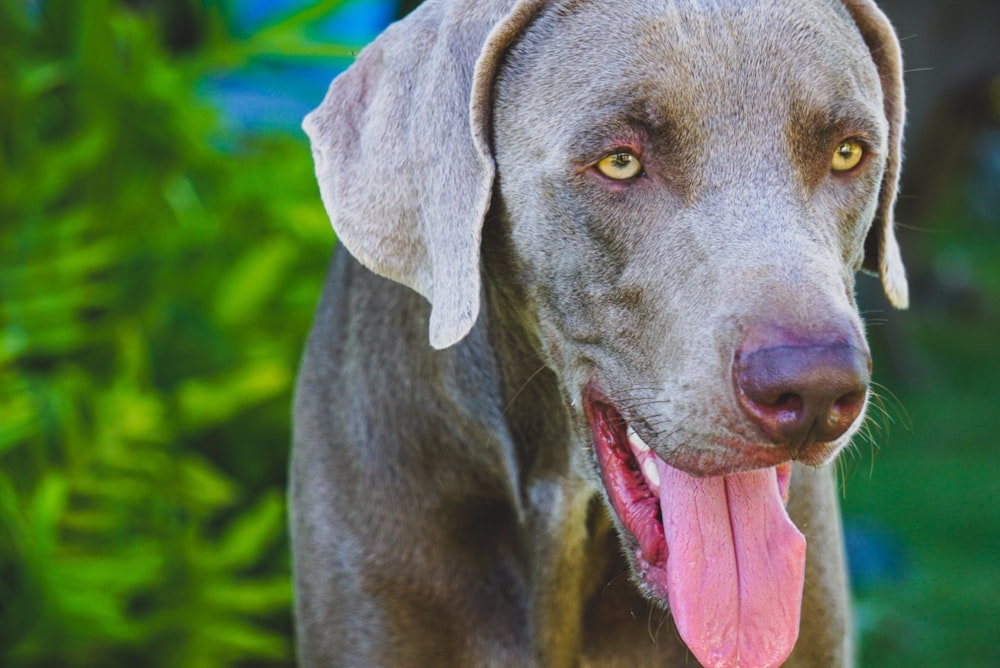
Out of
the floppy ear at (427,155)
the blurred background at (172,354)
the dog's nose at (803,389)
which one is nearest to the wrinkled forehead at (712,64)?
the floppy ear at (427,155)

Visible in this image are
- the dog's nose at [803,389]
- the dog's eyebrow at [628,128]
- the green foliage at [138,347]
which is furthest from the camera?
the green foliage at [138,347]

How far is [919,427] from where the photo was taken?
6.89 metres

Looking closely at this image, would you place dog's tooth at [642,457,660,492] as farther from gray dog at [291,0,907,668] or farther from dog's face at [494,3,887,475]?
dog's face at [494,3,887,475]

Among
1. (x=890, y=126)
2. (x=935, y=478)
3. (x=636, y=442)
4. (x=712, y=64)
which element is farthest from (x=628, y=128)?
(x=935, y=478)

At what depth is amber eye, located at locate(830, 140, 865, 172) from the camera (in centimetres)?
223

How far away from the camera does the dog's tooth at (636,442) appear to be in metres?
2.29

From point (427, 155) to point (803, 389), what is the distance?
0.73 meters

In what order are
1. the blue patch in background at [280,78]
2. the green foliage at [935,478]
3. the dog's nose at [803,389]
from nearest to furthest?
the dog's nose at [803,389] → the green foliage at [935,478] → the blue patch in background at [280,78]

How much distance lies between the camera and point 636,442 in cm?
231

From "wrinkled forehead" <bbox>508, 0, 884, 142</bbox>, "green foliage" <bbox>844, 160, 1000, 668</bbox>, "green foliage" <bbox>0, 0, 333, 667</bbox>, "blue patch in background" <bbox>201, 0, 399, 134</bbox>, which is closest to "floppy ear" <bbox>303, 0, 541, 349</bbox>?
"wrinkled forehead" <bbox>508, 0, 884, 142</bbox>

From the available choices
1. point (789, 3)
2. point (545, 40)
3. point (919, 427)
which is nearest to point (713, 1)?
point (789, 3)

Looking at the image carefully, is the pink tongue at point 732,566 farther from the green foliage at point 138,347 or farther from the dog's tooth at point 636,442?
the green foliage at point 138,347

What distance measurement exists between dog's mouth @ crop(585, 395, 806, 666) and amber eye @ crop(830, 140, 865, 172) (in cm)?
49

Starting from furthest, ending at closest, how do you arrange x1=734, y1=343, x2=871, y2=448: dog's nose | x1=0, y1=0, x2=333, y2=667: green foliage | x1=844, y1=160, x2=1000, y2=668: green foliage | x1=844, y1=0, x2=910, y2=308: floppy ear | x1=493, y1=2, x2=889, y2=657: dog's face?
x1=844, y1=160, x2=1000, y2=668: green foliage, x1=0, y1=0, x2=333, y2=667: green foliage, x1=844, y1=0, x2=910, y2=308: floppy ear, x1=493, y1=2, x2=889, y2=657: dog's face, x1=734, y1=343, x2=871, y2=448: dog's nose
